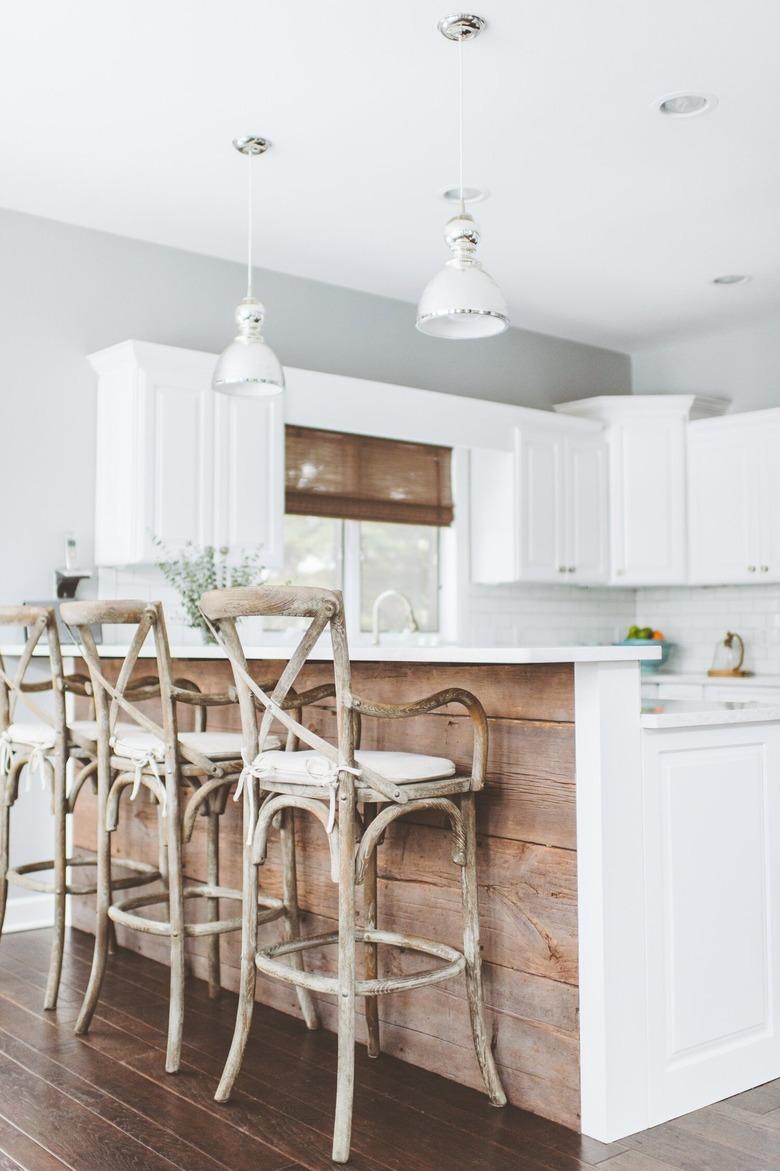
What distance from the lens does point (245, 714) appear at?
2566mm

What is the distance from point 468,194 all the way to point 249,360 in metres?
1.25

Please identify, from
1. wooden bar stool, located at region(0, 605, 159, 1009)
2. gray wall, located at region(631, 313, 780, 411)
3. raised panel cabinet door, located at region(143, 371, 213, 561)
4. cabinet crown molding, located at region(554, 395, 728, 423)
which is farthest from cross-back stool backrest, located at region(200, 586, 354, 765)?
gray wall, located at region(631, 313, 780, 411)

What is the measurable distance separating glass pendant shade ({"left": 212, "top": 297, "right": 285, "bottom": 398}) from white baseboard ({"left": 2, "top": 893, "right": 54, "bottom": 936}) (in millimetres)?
2091

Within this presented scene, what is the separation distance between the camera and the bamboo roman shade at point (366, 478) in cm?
535

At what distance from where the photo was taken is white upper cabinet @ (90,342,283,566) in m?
4.53

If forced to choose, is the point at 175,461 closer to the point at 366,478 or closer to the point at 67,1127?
the point at 366,478

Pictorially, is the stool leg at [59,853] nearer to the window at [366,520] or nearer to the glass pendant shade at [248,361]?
the glass pendant shade at [248,361]

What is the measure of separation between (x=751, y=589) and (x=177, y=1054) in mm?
4417

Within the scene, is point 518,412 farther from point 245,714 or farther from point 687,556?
point 245,714

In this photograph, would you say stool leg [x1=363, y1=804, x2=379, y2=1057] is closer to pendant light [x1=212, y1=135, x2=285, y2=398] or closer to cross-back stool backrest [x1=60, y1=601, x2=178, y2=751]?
cross-back stool backrest [x1=60, y1=601, x2=178, y2=751]

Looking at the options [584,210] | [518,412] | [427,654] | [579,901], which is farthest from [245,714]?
[518,412]

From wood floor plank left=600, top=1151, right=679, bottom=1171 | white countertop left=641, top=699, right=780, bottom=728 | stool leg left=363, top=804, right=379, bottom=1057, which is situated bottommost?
wood floor plank left=600, top=1151, right=679, bottom=1171

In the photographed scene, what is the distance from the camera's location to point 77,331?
186 inches

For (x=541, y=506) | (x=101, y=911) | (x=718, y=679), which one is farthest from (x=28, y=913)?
(x=718, y=679)
